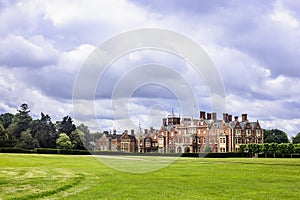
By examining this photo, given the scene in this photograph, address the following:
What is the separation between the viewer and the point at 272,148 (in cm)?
7531

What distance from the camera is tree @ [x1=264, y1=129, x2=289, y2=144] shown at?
11856cm

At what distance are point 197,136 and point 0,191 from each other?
78873 millimetres

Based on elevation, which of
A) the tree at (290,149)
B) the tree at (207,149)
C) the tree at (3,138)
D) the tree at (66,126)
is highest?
the tree at (66,126)

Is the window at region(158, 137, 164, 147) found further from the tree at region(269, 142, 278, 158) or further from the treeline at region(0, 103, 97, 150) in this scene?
the tree at region(269, 142, 278, 158)

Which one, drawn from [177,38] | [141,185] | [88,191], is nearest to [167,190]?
[141,185]

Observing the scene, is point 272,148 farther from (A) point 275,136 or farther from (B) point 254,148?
(A) point 275,136

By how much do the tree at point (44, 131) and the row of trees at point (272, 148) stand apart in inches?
1724

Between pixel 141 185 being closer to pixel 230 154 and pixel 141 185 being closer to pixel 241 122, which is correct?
pixel 230 154

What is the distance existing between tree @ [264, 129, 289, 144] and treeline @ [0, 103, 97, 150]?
55250 millimetres

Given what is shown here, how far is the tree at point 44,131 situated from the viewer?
305 ft

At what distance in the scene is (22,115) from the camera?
103375 millimetres

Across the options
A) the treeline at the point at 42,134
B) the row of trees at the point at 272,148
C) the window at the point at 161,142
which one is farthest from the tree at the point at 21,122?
the row of trees at the point at 272,148

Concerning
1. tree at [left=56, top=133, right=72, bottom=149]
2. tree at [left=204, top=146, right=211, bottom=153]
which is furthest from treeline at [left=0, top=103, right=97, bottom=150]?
tree at [left=204, top=146, right=211, bottom=153]

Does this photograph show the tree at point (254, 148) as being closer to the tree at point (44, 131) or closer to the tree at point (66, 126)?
the tree at point (44, 131)
